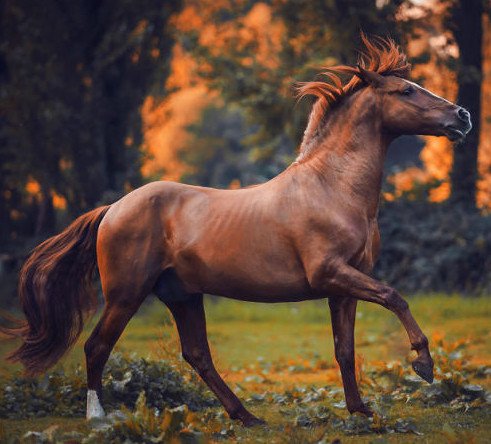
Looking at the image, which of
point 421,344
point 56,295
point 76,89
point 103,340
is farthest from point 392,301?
point 76,89

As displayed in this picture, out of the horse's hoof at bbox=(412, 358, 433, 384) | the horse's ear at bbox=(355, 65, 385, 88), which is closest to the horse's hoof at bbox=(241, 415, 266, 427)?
the horse's hoof at bbox=(412, 358, 433, 384)

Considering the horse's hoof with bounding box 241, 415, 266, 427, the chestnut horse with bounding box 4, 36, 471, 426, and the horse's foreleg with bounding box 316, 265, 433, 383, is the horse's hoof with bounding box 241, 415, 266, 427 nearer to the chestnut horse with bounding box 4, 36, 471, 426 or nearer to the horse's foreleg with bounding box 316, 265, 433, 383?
the chestnut horse with bounding box 4, 36, 471, 426

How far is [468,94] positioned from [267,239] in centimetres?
1076

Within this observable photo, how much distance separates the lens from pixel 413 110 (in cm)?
630

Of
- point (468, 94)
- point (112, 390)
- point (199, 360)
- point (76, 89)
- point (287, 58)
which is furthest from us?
point (287, 58)

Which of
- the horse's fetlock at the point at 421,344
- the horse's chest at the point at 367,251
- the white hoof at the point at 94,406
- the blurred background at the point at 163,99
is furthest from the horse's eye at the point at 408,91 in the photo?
the blurred background at the point at 163,99

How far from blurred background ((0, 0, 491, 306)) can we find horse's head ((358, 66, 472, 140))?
8.15m

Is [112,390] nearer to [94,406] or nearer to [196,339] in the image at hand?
[94,406]

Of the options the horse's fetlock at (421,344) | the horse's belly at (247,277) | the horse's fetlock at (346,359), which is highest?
the horse's belly at (247,277)

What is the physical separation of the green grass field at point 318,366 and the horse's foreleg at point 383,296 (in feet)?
1.45

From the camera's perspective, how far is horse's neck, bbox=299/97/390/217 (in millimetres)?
6246

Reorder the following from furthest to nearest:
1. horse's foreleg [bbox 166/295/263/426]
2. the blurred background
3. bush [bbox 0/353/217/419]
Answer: the blurred background → bush [bbox 0/353/217/419] → horse's foreleg [bbox 166/295/263/426]

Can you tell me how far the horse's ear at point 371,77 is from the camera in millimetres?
6355

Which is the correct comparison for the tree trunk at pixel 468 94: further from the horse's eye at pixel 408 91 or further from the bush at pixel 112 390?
the horse's eye at pixel 408 91
